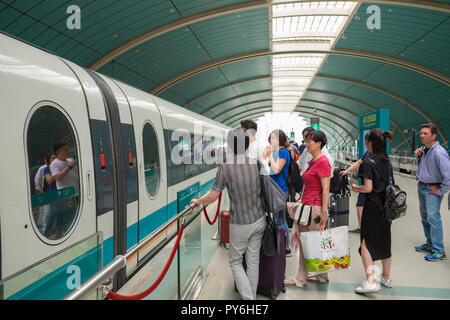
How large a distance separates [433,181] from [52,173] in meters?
4.80

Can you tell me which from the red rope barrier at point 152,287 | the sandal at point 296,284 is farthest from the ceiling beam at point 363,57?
the red rope barrier at point 152,287

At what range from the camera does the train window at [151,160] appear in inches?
195

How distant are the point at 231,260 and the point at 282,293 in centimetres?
92

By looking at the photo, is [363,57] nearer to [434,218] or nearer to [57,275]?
[434,218]

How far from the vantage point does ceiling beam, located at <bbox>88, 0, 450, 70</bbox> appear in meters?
11.8

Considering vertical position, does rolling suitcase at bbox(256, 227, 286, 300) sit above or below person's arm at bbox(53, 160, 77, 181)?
below

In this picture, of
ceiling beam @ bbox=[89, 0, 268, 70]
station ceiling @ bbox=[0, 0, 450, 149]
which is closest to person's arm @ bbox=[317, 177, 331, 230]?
station ceiling @ bbox=[0, 0, 450, 149]

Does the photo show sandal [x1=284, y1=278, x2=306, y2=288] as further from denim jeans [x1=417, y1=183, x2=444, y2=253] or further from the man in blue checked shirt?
denim jeans [x1=417, y1=183, x2=444, y2=253]

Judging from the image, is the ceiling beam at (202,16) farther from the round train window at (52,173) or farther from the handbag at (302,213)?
the handbag at (302,213)

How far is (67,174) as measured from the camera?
3.03 m

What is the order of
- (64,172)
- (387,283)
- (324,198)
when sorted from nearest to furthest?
1. (64,172)
2. (324,198)
3. (387,283)

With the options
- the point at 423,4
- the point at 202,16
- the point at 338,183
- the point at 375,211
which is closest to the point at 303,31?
the point at 423,4

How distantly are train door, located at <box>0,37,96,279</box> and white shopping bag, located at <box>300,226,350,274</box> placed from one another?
2.33 meters

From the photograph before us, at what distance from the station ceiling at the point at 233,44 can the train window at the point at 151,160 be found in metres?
6.87
